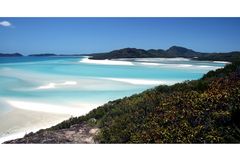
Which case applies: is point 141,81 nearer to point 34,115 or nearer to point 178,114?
point 178,114

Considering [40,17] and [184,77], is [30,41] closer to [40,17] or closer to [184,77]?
[40,17]

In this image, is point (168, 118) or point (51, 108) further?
point (51, 108)

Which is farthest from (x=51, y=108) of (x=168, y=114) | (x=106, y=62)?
(x=168, y=114)

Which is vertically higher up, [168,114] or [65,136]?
[168,114]

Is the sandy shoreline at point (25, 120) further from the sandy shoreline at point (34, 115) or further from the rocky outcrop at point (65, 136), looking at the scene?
the rocky outcrop at point (65, 136)
